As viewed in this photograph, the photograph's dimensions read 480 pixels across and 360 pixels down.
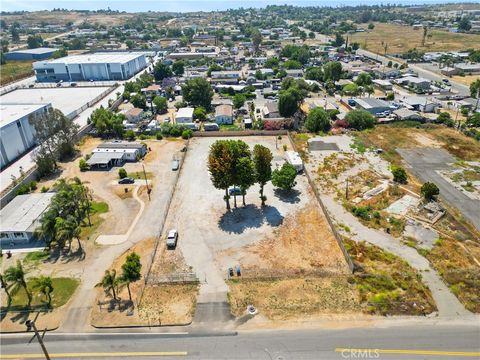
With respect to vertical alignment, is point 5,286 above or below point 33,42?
below

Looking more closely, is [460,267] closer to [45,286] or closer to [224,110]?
[45,286]

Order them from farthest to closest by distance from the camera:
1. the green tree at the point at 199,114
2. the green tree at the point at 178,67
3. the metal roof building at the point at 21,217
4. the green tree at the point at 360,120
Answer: the green tree at the point at 178,67
the green tree at the point at 199,114
the green tree at the point at 360,120
the metal roof building at the point at 21,217

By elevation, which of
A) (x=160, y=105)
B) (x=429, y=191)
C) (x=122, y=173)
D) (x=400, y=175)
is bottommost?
(x=400, y=175)

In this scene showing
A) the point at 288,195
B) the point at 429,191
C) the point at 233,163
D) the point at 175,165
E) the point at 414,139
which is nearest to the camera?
the point at 233,163

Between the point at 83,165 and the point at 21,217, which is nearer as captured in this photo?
the point at 21,217

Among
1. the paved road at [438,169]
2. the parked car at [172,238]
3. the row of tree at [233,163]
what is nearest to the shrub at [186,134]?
the row of tree at [233,163]

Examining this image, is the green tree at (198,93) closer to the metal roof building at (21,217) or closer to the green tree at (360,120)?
the green tree at (360,120)

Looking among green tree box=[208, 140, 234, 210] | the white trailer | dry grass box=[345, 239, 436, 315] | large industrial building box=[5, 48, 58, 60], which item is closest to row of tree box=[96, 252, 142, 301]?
green tree box=[208, 140, 234, 210]

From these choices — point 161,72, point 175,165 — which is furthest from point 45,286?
point 161,72
